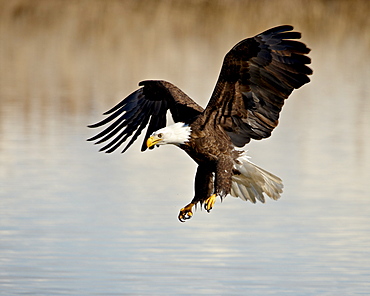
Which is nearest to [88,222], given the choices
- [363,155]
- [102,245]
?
[102,245]

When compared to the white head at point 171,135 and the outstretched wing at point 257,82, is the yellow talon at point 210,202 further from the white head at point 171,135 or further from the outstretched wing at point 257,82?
the outstretched wing at point 257,82

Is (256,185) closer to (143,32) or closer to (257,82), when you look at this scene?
(257,82)

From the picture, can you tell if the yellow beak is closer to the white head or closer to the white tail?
the white head

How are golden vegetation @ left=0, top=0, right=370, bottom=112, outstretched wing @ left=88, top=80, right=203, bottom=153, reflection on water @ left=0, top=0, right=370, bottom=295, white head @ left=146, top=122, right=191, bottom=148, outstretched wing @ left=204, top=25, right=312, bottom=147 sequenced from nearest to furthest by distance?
outstretched wing @ left=204, top=25, right=312, bottom=147 → white head @ left=146, top=122, right=191, bottom=148 → reflection on water @ left=0, top=0, right=370, bottom=295 → outstretched wing @ left=88, top=80, right=203, bottom=153 → golden vegetation @ left=0, top=0, right=370, bottom=112

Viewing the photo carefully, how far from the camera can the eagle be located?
Answer: 738 cm

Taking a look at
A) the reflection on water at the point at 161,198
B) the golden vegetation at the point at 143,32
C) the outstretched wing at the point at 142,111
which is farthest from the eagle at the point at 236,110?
the golden vegetation at the point at 143,32

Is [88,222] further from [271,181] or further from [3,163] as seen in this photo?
[3,163]

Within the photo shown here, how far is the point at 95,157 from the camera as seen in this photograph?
1237 cm

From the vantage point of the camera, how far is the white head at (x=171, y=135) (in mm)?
7462

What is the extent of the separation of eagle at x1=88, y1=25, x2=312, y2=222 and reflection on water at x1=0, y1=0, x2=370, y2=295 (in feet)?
2.17

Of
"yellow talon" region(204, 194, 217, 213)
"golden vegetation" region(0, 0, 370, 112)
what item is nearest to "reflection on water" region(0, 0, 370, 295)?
"golden vegetation" region(0, 0, 370, 112)

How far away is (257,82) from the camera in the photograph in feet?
24.9

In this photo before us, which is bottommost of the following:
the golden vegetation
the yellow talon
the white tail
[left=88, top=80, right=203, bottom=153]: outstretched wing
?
the yellow talon

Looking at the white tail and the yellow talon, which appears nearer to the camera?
the yellow talon
